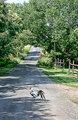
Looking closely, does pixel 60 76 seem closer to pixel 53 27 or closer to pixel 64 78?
pixel 64 78

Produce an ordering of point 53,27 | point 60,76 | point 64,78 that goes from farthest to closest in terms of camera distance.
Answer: point 53,27 < point 60,76 < point 64,78

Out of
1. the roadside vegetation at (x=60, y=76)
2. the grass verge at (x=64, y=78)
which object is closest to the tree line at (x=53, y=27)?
the roadside vegetation at (x=60, y=76)

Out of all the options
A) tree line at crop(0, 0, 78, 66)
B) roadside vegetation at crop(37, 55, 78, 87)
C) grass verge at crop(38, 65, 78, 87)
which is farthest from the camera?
tree line at crop(0, 0, 78, 66)

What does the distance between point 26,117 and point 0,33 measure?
1920 centimetres

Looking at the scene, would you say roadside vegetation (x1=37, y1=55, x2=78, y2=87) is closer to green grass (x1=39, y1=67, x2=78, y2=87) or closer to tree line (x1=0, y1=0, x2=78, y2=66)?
green grass (x1=39, y1=67, x2=78, y2=87)

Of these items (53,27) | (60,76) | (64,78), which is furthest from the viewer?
(53,27)

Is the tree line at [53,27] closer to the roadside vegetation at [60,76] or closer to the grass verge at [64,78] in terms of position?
the roadside vegetation at [60,76]

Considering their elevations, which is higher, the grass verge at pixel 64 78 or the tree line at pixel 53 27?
the tree line at pixel 53 27

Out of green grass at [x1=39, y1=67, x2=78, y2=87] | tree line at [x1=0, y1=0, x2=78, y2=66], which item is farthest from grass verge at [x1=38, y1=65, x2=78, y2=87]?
tree line at [x1=0, y1=0, x2=78, y2=66]

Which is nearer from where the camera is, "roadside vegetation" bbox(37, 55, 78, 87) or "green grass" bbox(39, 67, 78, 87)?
"green grass" bbox(39, 67, 78, 87)

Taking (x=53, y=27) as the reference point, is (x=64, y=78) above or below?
below

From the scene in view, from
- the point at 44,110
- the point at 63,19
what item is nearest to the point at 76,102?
the point at 44,110

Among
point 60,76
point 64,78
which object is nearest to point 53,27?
point 60,76

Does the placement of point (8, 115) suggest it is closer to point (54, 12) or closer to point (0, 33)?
point (0, 33)
